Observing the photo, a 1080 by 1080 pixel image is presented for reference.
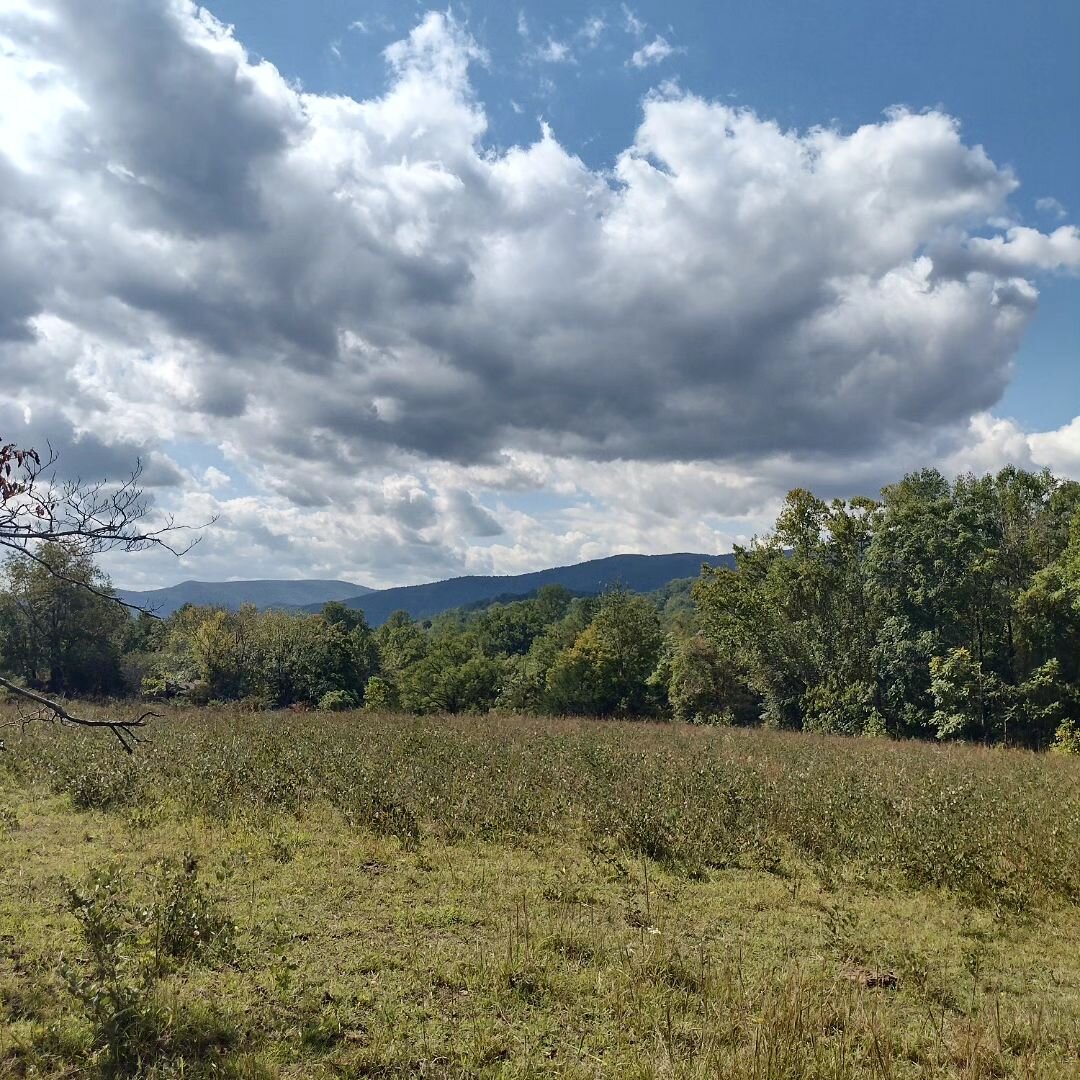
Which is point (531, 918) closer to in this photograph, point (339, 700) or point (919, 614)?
point (919, 614)

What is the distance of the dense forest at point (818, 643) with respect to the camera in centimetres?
3097

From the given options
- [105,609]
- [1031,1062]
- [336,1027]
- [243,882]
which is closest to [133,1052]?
[336,1027]

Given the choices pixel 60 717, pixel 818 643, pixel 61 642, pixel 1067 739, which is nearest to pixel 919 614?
pixel 818 643

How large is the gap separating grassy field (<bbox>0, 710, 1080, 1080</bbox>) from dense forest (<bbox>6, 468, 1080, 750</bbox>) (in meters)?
12.8

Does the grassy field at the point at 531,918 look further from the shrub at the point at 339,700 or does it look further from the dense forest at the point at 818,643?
the shrub at the point at 339,700

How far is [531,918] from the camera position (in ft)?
23.2

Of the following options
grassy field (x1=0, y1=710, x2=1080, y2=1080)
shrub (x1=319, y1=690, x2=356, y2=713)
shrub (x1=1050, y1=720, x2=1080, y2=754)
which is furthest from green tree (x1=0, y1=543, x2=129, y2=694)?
shrub (x1=1050, y1=720, x2=1080, y2=754)

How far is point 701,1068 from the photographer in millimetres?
4316

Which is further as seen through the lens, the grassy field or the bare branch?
the grassy field

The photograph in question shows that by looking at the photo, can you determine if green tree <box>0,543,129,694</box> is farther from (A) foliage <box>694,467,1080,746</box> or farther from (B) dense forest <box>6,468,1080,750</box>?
(A) foliage <box>694,467,1080,746</box>

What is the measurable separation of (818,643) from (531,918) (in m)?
32.9

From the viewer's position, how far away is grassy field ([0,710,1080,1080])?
4.77m

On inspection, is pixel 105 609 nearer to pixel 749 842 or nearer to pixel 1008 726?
pixel 749 842

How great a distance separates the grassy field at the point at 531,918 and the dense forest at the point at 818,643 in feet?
42.0
